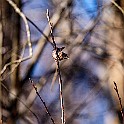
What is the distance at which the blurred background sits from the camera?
196cm

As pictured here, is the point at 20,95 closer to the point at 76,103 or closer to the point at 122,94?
the point at 76,103

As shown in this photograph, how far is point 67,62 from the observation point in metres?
2.01

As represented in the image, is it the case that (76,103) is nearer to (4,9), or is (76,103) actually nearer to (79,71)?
(79,71)

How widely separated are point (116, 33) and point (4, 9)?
76 cm

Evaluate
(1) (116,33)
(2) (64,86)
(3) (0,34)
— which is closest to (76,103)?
(2) (64,86)

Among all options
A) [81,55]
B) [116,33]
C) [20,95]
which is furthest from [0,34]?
[116,33]

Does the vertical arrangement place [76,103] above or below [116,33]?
below

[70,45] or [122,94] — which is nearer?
[122,94]

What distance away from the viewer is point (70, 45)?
2033mm

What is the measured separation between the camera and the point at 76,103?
6.48ft

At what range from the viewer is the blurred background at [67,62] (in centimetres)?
196

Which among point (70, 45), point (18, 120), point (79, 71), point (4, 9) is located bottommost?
point (18, 120)

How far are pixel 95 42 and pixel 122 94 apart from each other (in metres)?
0.39

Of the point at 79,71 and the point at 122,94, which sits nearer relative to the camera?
the point at 122,94
